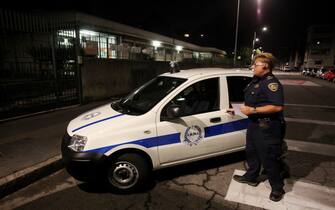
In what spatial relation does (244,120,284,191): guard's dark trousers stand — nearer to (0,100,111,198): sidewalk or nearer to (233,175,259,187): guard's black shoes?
(233,175,259,187): guard's black shoes

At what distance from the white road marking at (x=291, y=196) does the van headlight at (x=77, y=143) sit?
211 centimetres

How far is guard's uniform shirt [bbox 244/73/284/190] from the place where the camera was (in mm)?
3057

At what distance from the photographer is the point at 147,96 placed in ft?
13.8

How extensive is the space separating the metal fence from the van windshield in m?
4.33

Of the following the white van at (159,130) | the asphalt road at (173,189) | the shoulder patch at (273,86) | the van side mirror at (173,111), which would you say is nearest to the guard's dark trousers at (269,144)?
the shoulder patch at (273,86)

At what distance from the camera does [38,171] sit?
404 cm

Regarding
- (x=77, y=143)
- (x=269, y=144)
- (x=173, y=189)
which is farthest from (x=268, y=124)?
(x=77, y=143)

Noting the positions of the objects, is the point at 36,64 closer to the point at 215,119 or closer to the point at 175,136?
the point at 175,136

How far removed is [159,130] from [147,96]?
935mm

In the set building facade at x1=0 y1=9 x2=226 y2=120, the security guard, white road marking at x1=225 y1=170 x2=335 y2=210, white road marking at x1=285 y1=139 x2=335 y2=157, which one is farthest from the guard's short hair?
building facade at x1=0 y1=9 x2=226 y2=120

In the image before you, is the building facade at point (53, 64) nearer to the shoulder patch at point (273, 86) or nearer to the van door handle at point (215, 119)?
the van door handle at point (215, 119)

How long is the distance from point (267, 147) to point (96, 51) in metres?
8.31

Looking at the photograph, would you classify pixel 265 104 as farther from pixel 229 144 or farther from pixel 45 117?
pixel 45 117

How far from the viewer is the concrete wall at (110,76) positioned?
9281 mm
